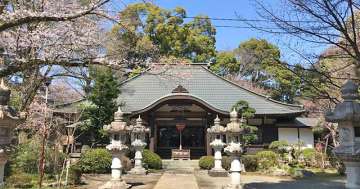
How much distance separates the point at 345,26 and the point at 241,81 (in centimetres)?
3473

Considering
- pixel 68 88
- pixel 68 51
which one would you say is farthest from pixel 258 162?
pixel 68 88

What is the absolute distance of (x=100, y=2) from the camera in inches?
307

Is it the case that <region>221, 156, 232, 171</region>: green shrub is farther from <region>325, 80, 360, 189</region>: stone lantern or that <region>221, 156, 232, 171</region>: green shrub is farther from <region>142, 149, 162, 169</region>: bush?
<region>325, 80, 360, 189</region>: stone lantern

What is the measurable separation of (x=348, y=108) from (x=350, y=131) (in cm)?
40

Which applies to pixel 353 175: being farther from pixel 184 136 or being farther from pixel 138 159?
pixel 184 136

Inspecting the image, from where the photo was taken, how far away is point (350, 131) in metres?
6.22

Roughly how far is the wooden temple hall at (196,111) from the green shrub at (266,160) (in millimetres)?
4208

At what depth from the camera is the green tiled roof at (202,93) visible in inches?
1039

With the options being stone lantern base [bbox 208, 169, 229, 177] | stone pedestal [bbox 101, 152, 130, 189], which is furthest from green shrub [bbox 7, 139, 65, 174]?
stone lantern base [bbox 208, 169, 229, 177]

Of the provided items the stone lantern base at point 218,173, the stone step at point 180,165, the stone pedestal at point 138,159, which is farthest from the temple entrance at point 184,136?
the stone lantern base at point 218,173

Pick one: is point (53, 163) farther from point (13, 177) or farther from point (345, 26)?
point (345, 26)

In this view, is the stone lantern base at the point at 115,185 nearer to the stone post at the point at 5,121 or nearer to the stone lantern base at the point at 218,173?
the stone post at the point at 5,121

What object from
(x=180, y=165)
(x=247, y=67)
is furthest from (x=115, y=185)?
(x=247, y=67)

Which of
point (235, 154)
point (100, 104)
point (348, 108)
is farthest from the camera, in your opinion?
point (100, 104)
